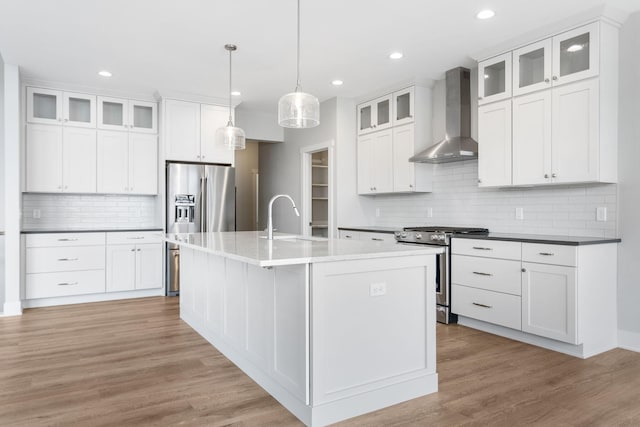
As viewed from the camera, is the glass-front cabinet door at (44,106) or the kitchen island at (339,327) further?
→ the glass-front cabinet door at (44,106)

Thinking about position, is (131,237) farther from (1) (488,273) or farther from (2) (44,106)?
(1) (488,273)

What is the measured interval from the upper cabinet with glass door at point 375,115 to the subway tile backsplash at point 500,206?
0.91 m

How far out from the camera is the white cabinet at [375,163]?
5398 mm

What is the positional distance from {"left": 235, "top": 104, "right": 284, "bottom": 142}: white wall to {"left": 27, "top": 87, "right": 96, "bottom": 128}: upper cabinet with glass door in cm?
200

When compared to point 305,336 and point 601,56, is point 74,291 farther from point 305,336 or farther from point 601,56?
point 601,56

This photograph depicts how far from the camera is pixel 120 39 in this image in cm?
384

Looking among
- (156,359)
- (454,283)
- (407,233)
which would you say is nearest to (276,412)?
(156,359)

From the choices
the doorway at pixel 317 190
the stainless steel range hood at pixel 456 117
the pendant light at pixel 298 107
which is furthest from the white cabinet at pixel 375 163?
the pendant light at pixel 298 107

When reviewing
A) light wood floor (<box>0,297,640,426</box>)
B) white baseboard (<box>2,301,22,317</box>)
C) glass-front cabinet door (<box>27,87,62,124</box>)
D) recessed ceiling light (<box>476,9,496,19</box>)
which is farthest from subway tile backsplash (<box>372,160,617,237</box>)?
white baseboard (<box>2,301,22,317</box>)

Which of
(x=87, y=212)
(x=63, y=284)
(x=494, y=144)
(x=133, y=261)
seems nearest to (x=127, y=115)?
(x=87, y=212)

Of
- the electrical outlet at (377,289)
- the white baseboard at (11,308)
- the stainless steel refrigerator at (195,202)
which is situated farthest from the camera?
the stainless steel refrigerator at (195,202)

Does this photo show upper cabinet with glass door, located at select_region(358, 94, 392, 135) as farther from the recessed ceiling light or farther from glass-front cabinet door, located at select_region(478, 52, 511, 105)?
the recessed ceiling light

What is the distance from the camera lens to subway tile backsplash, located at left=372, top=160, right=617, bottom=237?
3580mm

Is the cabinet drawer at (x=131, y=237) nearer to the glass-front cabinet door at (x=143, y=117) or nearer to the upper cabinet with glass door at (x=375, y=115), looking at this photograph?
the glass-front cabinet door at (x=143, y=117)
